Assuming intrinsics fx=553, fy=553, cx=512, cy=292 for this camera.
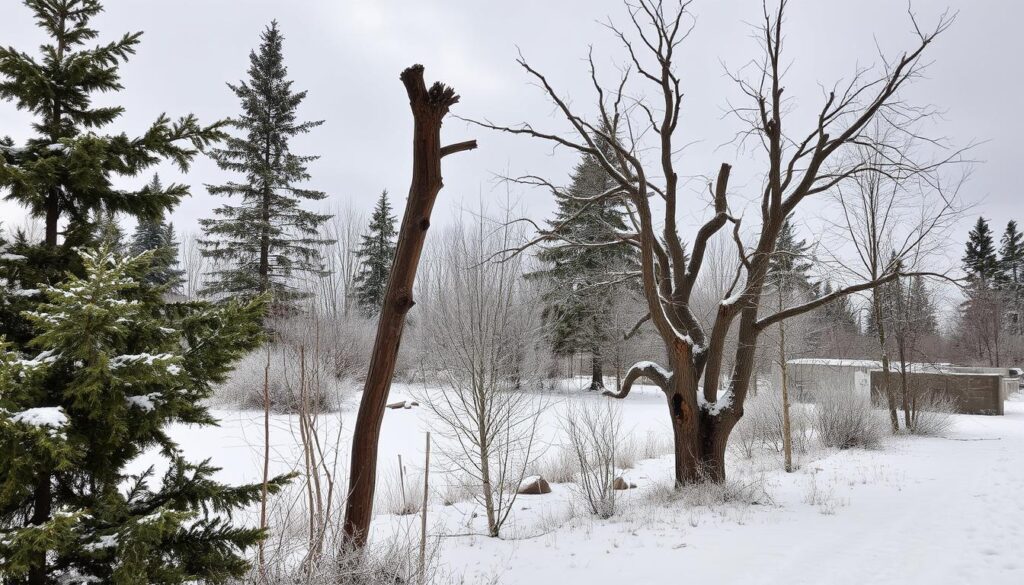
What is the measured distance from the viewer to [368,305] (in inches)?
1144

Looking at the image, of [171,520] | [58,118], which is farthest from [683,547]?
[58,118]

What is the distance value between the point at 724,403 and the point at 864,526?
2127 millimetres

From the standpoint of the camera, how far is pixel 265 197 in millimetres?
19359

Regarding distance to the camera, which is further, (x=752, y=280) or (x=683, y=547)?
(x=752, y=280)

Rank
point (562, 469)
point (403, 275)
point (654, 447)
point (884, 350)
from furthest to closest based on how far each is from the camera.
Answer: point (884, 350)
point (654, 447)
point (562, 469)
point (403, 275)

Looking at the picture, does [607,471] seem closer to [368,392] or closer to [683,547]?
[683,547]

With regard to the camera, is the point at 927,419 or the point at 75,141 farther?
the point at 927,419

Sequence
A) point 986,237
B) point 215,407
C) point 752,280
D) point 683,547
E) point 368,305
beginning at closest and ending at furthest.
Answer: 1. point 683,547
2. point 752,280
3. point 215,407
4. point 368,305
5. point 986,237

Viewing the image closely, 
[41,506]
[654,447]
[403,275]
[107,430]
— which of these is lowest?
[654,447]

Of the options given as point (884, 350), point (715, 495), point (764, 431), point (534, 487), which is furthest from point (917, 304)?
point (534, 487)

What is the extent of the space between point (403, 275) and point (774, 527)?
507cm

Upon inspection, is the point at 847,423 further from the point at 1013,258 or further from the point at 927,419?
the point at 1013,258

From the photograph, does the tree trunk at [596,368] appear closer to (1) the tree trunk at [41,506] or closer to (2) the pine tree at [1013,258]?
(1) the tree trunk at [41,506]

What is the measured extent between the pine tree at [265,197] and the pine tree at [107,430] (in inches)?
670
